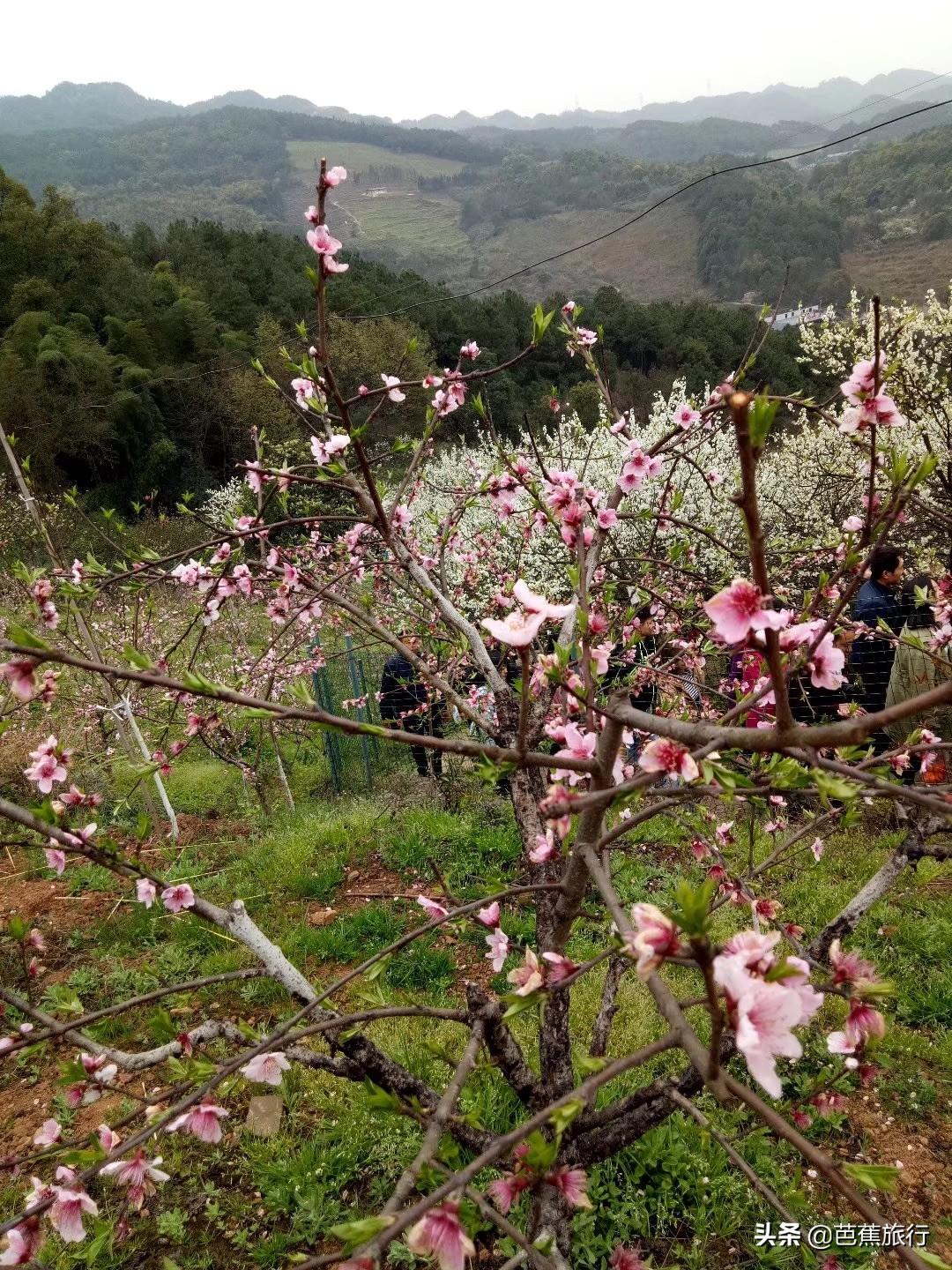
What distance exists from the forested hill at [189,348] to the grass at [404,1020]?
16884mm

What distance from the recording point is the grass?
238 centimetres

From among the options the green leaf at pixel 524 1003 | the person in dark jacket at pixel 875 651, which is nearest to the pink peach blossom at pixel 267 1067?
the green leaf at pixel 524 1003

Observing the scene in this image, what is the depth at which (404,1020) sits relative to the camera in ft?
11.1

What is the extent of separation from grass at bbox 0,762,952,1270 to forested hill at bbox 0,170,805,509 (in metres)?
16.9

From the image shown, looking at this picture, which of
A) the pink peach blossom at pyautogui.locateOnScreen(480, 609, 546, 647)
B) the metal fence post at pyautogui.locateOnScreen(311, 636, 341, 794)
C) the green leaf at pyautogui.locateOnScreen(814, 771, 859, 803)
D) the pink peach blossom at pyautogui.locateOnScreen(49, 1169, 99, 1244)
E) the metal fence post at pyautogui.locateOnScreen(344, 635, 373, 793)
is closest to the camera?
the green leaf at pyautogui.locateOnScreen(814, 771, 859, 803)

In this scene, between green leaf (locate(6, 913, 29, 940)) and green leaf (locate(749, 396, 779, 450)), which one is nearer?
green leaf (locate(749, 396, 779, 450))

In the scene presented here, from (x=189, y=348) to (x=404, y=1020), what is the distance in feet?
104

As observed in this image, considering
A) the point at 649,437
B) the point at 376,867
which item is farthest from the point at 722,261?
the point at 376,867

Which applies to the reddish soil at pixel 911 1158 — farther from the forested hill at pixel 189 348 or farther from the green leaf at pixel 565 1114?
the forested hill at pixel 189 348

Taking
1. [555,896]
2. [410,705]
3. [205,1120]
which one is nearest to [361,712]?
[410,705]

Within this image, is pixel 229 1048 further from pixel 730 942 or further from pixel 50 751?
pixel 730 942

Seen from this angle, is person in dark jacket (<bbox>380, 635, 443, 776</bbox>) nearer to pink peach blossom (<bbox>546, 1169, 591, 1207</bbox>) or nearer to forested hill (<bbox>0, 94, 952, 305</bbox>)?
pink peach blossom (<bbox>546, 1169, 591, 1207</bbox>)

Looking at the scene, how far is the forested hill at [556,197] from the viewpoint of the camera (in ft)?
204

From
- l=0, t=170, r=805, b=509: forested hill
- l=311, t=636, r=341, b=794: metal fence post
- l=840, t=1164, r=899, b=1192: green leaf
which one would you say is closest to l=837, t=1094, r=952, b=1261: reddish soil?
l=840, t=1164, r=899, b=1192: green leaf
